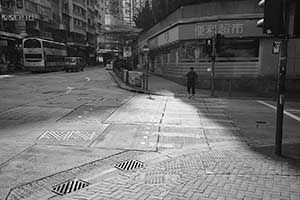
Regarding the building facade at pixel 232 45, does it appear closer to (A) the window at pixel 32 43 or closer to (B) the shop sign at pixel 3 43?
(A) the window at pixel 32 43

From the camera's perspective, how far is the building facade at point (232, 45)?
817 inches

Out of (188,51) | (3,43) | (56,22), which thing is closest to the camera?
(188,51)

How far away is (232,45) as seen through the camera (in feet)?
70.9

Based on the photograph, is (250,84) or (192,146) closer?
(192,146)

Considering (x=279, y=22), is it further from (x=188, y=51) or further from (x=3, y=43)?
(x=3, y=43)

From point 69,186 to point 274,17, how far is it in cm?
468

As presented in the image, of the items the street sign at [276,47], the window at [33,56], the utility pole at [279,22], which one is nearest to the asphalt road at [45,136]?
the utility pole at [279,22]

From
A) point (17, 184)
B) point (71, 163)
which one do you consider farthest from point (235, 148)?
point (17, 184)

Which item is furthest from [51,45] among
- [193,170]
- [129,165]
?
[193,170]

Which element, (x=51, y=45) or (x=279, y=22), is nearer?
(x=279, y=22)

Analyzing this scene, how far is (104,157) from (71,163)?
71cm

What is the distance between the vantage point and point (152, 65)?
39.7 metres

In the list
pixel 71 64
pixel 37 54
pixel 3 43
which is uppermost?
pixel 3 43

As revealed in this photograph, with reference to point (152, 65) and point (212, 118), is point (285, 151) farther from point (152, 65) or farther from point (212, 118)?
point (152, 65)
